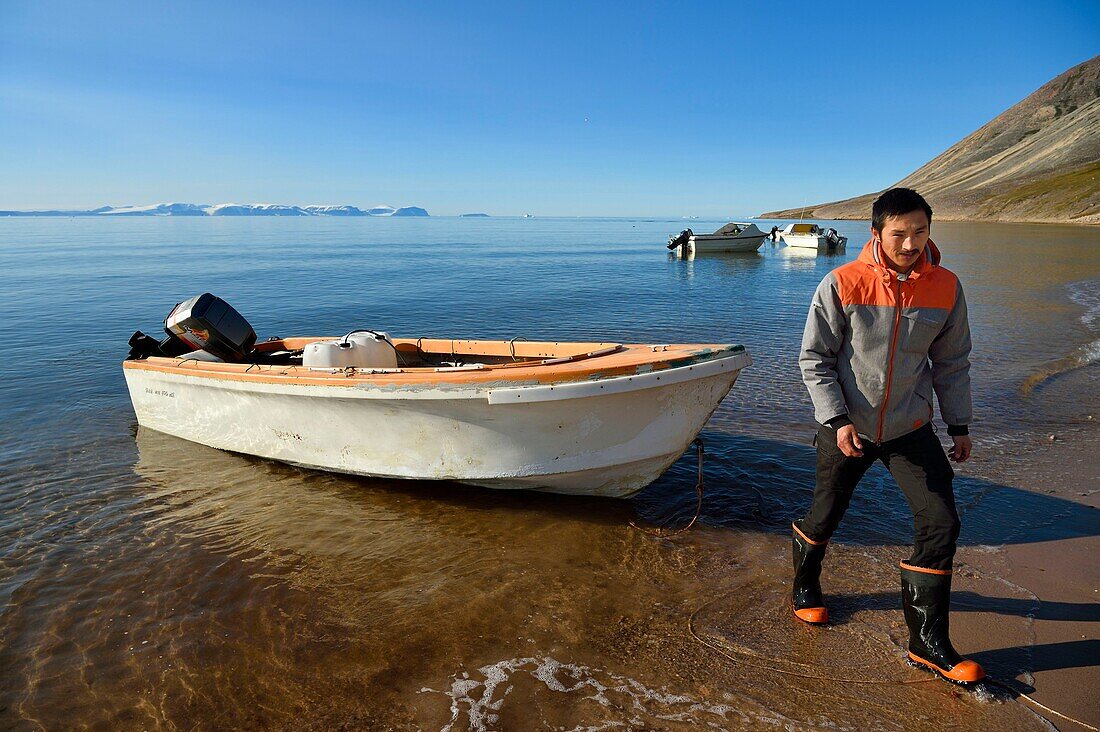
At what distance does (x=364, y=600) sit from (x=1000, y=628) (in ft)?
13.1

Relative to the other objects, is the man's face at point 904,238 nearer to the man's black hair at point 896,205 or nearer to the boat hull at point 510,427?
the man's black hair at point 896,205

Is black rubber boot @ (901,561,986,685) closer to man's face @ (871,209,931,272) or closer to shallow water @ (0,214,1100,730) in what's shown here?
shallow water @ (0,214,1100,730)

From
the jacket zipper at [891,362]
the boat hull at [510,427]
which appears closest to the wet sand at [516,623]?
the boat hull at [510,427]

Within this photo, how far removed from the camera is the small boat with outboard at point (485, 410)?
4.72 meters

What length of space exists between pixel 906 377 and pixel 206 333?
7.10 m

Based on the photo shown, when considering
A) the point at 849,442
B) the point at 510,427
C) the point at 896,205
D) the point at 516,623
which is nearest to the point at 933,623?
the point at 849,442

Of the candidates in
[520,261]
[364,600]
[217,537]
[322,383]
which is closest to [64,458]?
[217,537]

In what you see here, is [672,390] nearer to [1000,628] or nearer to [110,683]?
[1000,628]

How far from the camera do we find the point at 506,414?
4.88 metres

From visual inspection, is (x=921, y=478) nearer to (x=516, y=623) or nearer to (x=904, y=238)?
(x=904, y=238)

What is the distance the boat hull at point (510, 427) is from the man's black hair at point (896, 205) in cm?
196

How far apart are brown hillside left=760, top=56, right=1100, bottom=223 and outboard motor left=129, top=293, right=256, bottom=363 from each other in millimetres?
70406

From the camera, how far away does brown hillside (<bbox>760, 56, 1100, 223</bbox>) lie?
6462 cm

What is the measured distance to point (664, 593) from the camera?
4.14 m
